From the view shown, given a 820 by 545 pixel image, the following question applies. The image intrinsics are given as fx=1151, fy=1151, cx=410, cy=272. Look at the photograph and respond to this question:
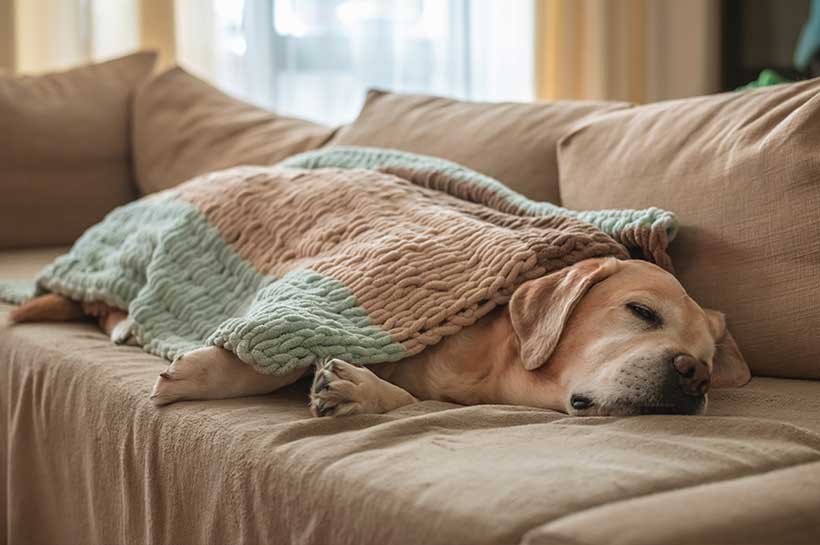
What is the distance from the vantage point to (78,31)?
141 inches

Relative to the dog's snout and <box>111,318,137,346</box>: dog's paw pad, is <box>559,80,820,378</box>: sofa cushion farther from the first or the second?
<box>111,318,137,346</box>: dog's paw pad

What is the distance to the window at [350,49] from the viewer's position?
12.8 feet

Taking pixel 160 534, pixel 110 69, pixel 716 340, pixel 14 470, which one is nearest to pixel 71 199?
pixel 110 69

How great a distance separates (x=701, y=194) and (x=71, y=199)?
1.80m

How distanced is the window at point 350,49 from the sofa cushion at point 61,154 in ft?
2.55

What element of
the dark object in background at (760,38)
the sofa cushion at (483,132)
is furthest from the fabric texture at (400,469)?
the dark object in background at (760,38)

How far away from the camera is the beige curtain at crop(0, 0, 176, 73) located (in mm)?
3496

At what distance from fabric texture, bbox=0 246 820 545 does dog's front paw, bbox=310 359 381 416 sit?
0.03m

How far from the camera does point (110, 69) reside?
312cm

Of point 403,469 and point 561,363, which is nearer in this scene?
point 403,469

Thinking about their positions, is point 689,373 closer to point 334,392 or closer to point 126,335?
point 334,392

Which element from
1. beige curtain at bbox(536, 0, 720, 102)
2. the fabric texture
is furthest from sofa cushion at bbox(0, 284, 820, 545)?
beige curtain at bbox(536, 0, 720, 102)

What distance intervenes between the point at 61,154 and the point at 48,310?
969 millimetres

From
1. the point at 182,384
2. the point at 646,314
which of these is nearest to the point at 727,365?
the point at 646,314
